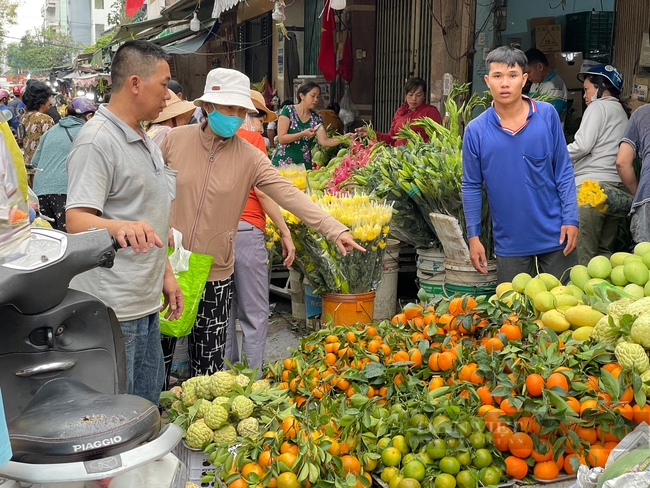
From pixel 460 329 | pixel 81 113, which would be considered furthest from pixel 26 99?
pixel 460 329

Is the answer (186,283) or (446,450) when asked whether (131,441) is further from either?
(186,283)

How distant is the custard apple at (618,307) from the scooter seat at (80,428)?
6.34ft

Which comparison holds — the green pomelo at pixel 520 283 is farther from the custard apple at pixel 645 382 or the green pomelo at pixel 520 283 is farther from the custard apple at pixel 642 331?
the custard apple at pixel 645 382

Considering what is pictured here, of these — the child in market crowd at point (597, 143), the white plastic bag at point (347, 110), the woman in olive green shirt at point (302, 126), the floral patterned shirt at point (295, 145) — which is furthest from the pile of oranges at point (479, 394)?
the white plastic bag at point (347, 110)

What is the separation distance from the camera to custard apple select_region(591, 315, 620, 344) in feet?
9.23

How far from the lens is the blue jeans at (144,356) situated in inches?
122

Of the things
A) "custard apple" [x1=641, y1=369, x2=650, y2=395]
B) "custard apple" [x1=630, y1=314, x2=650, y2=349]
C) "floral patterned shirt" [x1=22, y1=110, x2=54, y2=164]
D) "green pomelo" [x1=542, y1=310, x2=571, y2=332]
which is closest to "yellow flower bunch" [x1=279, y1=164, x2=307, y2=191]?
"green pomelo" [x1=542, y1=310, x2=571, y2=332]

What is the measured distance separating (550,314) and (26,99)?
8042 millimetres

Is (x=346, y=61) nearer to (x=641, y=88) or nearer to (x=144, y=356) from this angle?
(x=641, y=88)

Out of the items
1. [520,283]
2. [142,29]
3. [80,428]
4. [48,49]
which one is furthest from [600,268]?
[48,49]

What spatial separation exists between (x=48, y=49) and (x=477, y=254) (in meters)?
89.5

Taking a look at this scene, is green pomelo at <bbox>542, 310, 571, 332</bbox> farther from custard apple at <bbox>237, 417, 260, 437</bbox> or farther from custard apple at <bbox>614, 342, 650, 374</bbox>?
custard apple at <bbox>237, 417, 260, 437</bbox>

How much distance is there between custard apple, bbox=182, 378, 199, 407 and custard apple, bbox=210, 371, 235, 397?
0.09 meters

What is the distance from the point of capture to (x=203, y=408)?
303cm
